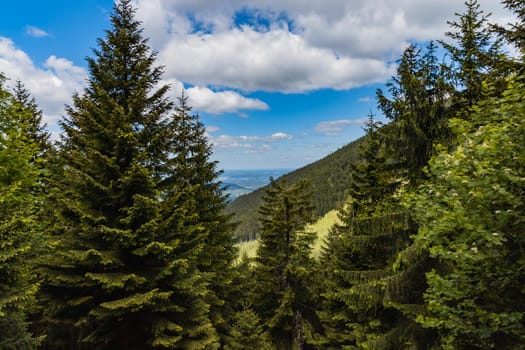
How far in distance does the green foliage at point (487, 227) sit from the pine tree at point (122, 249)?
7.66m

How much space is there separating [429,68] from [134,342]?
1279 cm

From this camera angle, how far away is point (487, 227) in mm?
5820

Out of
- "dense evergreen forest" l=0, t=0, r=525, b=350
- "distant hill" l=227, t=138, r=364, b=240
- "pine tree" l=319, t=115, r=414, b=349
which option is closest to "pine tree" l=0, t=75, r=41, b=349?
"dense evergreen forest" l=0, t=0, r=525, b=350

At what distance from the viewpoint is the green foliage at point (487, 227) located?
5418 millimetres

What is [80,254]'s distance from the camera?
9586 millimetres

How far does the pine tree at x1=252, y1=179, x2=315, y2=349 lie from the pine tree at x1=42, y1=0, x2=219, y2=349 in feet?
26.9

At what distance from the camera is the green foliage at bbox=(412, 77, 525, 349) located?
17.8 feet

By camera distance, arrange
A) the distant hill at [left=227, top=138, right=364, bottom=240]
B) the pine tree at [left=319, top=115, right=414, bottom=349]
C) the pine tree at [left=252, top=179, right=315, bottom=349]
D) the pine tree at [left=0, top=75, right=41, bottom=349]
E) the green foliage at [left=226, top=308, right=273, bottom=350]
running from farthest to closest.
Answer: the distant hill at [left=227, top=138, right=364, bottom=240], the pine tree at [left=252, top=179, right=315, bottom=349], the green foliage at [left=226, top=308, right=273, bottom=350], the pine tree at [left=319, top=115, right=414, bottom=349], the pine tree at [left=0, top=75, right=41, bottom=349]

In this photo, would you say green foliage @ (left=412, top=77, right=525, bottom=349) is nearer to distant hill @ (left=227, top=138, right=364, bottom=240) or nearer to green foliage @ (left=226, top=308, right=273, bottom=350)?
green foliage @ (left=226, top=308, right=273, bottom=350)

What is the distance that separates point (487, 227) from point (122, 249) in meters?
10.2

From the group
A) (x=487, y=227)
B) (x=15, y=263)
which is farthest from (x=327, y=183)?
(x=487, y=227)

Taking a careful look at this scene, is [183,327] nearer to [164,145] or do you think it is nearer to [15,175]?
[164,145]

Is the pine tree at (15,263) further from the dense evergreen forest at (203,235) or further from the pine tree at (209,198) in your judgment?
the pine tree at (209,198)

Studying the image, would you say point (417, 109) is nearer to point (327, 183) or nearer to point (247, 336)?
point (247, 336)
